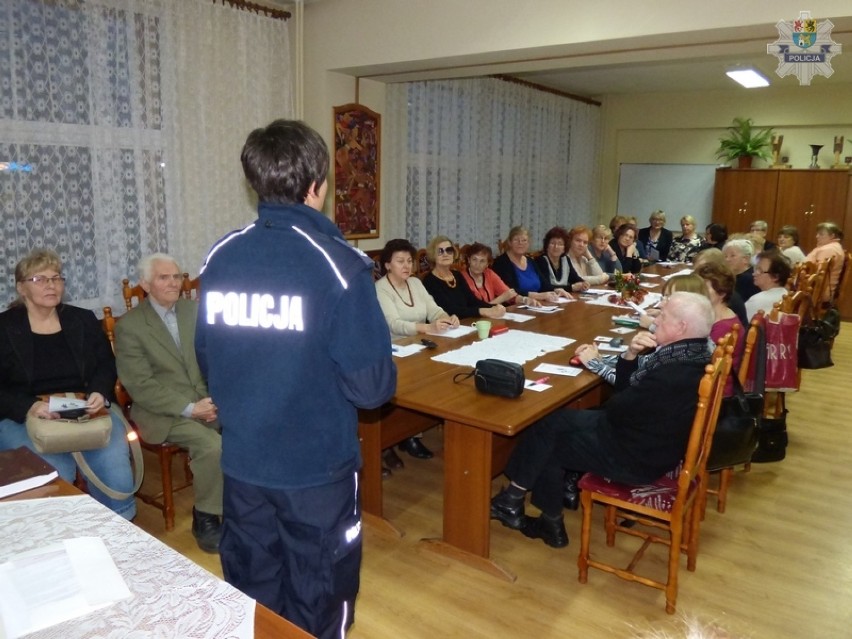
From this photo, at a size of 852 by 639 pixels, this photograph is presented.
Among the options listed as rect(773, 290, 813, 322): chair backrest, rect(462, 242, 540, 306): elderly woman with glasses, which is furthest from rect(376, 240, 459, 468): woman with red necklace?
rect(773, 290, 813, 322): chair backrest

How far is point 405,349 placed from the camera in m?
3.11

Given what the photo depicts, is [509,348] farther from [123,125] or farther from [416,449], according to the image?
[123,125]

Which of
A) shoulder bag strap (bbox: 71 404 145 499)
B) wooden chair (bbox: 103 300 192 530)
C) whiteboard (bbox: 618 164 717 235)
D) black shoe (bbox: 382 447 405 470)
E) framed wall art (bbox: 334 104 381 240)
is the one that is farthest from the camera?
whiteboard (bbox: 618 164 717 235)

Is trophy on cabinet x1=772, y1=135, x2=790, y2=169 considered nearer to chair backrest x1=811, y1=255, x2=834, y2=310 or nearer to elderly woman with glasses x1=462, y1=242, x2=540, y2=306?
chair backrest x1=811, y1=255, x2=834, y2=310

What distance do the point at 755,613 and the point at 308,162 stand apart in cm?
212

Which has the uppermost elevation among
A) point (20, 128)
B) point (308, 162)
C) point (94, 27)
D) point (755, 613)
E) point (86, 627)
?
point (94, 27)

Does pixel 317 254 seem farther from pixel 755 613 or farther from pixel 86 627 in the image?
pixel 755 613

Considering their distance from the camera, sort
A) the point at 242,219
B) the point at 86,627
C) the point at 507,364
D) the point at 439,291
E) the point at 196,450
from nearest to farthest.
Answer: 1. the point at 86,627
2. the point at 507,364
3. the point at 196,450
4. the point at 439,291
5. the point at 242,219

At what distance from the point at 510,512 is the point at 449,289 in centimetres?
162

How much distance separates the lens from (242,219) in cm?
437

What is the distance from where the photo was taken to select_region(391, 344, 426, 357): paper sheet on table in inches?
119

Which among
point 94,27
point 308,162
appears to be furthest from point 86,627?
point 94,27

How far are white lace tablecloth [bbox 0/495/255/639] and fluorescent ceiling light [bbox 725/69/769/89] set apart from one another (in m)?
6.07

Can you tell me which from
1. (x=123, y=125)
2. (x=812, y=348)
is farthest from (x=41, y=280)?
(x=812, y=348)
